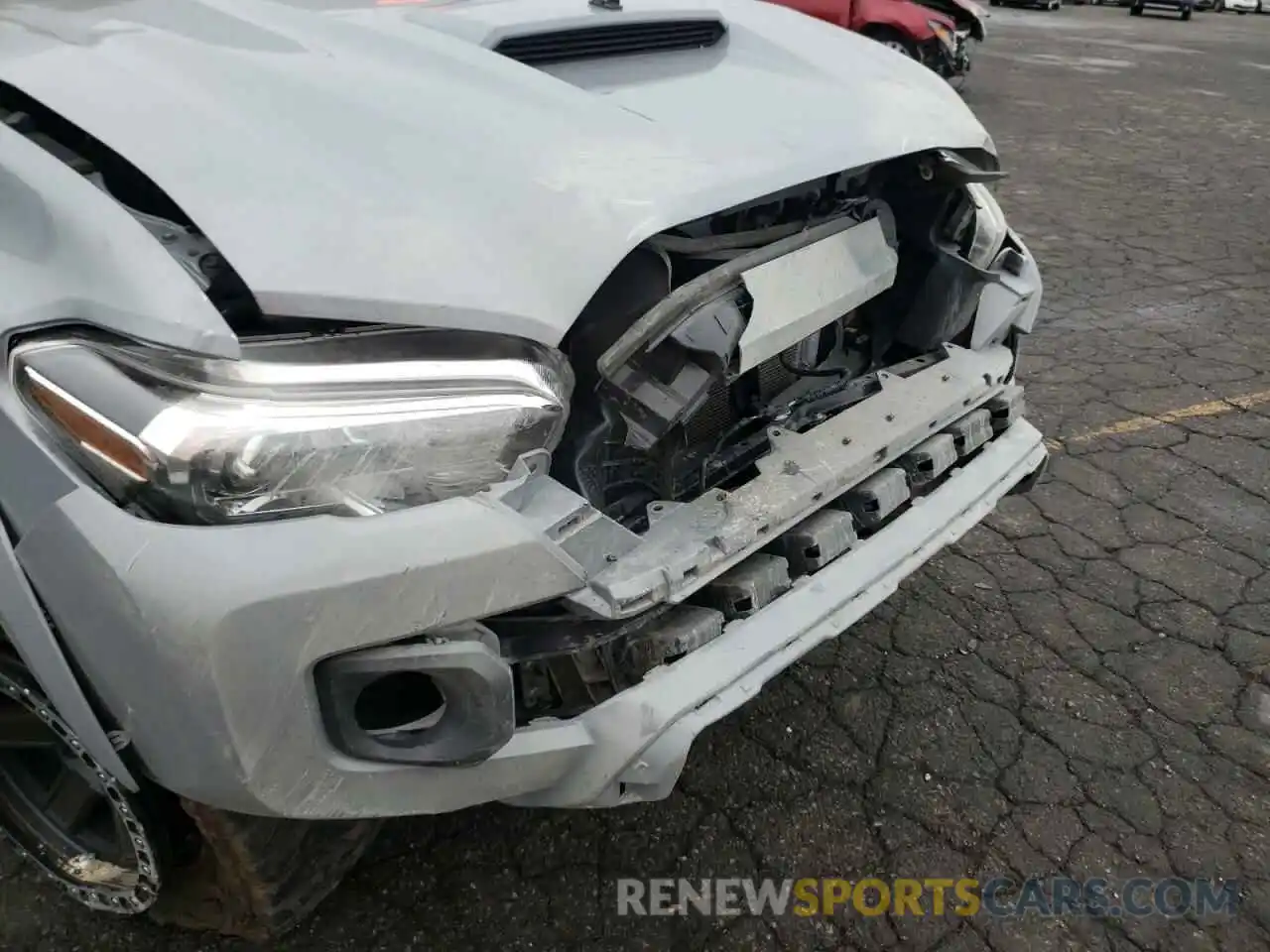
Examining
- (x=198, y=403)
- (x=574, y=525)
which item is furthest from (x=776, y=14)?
(x=198, y=403)

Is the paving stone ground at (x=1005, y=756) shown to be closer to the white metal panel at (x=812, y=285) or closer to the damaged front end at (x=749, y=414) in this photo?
the damaged front end at (x=749, y=414)

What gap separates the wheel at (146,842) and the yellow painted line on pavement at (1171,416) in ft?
10.1

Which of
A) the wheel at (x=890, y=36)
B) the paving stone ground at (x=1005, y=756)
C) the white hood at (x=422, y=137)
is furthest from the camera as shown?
the wheel at (x=890, y=36)

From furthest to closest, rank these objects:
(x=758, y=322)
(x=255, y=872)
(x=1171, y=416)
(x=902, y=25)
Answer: (x=902, y=25) < (x=1171, y=416) < (x=758, y=322) < (x=255, y=872)

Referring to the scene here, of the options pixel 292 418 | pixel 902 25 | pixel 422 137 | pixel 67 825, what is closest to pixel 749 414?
pixel 422 137

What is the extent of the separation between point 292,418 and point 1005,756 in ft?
6.18

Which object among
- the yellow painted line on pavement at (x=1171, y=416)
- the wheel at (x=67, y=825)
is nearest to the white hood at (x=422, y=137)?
the wheel at (x=67, y=825)

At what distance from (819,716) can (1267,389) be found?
3.01 m

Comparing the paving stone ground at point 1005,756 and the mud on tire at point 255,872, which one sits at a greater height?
the mud on tire at point 255,872

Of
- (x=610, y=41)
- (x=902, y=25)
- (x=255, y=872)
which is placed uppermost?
(x=610, y=41)

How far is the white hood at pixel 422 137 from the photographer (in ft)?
4.77

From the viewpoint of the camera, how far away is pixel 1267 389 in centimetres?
423

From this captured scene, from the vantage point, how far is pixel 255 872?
5.22 feet

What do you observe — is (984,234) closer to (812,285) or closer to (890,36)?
(812,285)
